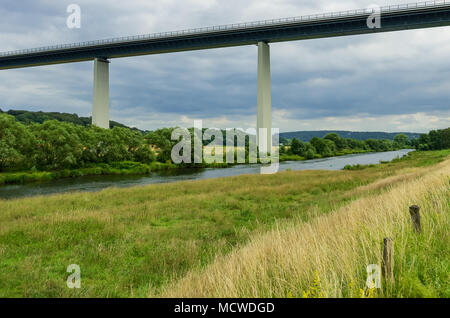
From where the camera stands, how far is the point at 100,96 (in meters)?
69.0

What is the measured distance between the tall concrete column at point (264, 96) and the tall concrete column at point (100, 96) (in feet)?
122

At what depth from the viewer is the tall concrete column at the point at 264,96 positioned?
57.7 meters

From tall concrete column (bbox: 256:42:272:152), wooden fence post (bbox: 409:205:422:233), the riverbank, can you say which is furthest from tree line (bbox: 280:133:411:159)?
wooden fence post (bbox: 409:205:422:233)

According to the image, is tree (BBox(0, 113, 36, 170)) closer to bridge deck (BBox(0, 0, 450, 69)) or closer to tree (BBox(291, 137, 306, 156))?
bridge deck (BBox(0, 0, 450, 69))

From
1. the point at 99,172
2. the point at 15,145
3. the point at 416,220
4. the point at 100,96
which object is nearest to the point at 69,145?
the point at 99,172

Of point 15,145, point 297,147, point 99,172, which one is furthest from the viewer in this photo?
point 297,147

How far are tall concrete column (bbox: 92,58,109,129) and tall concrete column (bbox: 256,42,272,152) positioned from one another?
37.1 metres

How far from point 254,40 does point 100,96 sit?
38014 millimetres

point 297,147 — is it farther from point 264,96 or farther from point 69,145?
point 69,145

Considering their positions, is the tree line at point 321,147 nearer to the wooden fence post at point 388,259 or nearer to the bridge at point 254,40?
the bridge at point 254,40

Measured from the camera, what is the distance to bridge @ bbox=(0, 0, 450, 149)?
4922 cm
